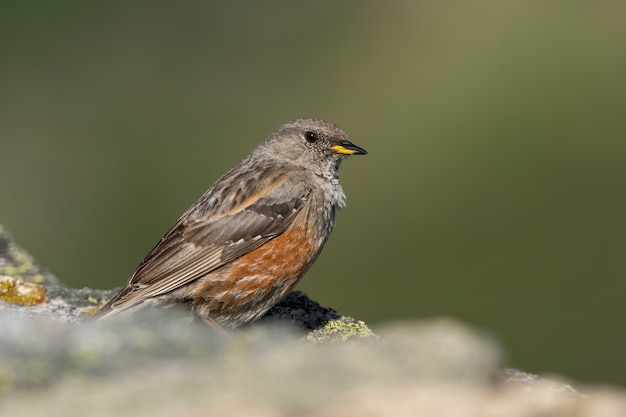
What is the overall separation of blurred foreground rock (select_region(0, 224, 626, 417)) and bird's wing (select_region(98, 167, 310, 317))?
2.55 m

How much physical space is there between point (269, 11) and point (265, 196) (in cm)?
2359

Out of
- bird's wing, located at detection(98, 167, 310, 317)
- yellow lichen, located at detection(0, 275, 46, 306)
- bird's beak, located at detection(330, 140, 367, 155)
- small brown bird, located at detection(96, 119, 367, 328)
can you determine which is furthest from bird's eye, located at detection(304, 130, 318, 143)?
yellow lichen, located at detection(0, 275, 46, 306)

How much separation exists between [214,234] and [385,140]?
59.7ft

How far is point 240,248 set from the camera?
25.8ft

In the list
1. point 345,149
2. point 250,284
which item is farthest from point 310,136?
point 250,284

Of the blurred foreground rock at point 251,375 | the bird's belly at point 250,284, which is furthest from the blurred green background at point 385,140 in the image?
the blurred foreground rock at point 251,375

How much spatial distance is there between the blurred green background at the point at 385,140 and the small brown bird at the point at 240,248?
800 cm

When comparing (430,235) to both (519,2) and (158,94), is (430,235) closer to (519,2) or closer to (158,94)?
(158,94)

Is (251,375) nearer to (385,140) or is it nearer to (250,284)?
(250,284)

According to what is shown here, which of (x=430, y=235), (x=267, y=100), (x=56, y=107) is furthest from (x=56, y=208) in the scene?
(x=430, y=235)

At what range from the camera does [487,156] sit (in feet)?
81.2

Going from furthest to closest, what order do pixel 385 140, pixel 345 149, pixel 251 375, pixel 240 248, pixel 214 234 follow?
pixel 385 140, pixel 345 149, pixel 214 234, pixel 240 248, pixel 251 375

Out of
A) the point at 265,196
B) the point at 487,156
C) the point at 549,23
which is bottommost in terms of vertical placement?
the point at 265,196

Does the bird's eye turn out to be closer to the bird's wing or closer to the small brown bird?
the small brown bird
